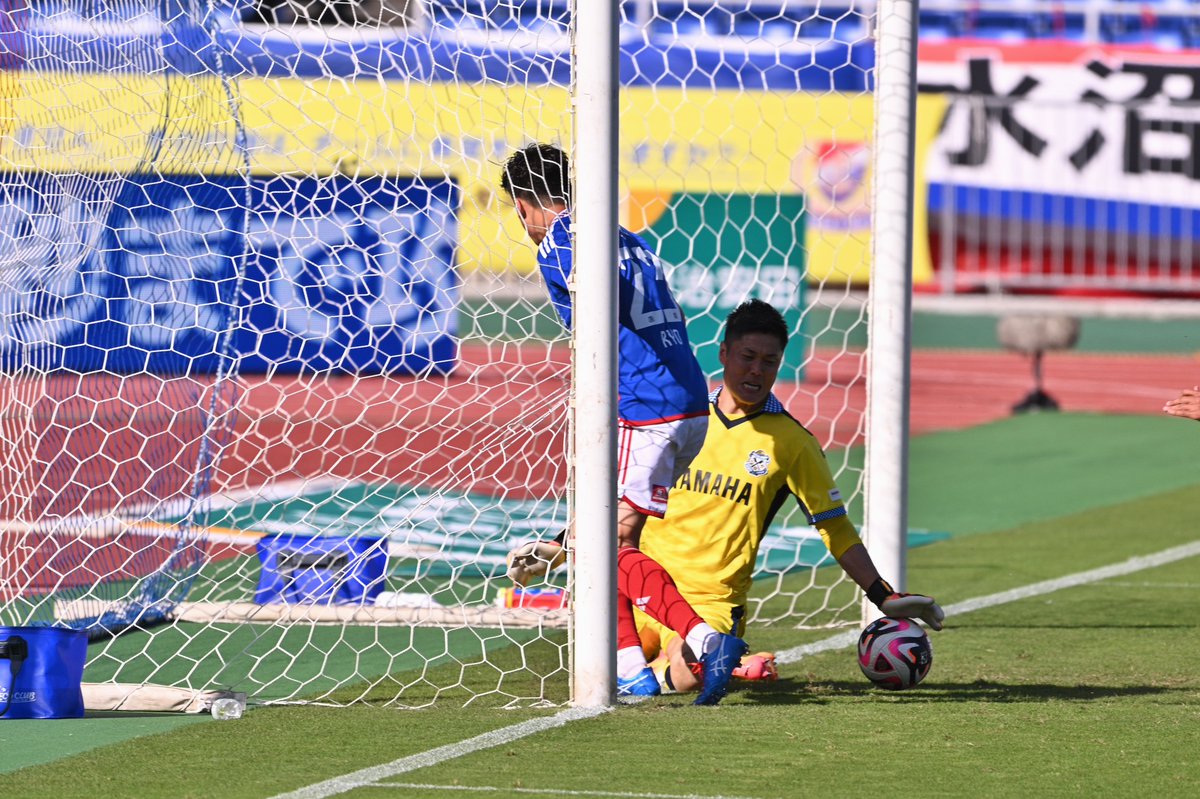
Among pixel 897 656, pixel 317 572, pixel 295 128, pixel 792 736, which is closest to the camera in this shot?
pixel 792 736

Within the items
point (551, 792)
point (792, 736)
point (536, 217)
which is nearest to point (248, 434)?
point (536, 217)

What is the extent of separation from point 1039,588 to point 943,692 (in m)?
2.63

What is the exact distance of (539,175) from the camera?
6047 millimetres

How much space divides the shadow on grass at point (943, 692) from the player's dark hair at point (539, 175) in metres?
1.73

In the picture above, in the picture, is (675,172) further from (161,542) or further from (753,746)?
(753,746)

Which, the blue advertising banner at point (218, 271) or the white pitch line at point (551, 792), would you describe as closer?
the white pitch line at point (551, 792)

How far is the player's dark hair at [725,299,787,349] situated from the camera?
6188mm

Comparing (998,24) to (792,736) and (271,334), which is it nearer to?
(271,334)

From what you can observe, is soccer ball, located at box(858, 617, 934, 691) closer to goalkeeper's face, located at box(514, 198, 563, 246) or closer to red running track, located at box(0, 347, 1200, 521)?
red running track, located at box(0, 347, 1200, 521)

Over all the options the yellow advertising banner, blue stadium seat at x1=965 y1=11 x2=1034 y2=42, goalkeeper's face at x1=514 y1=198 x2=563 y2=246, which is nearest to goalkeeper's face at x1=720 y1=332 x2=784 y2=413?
goalkeeper's face at x1=514 y1=198 x2=563 y2=246

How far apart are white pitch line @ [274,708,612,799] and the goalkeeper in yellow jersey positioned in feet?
2.44

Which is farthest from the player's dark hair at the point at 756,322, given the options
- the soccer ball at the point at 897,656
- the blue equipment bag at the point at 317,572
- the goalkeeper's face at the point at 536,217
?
the blue equipment bag at the point at 317,572

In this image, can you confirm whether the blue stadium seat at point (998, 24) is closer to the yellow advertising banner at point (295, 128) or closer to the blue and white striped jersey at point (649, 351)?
the yellow advertising banner at point (295, 128)

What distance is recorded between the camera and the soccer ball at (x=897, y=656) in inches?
238
